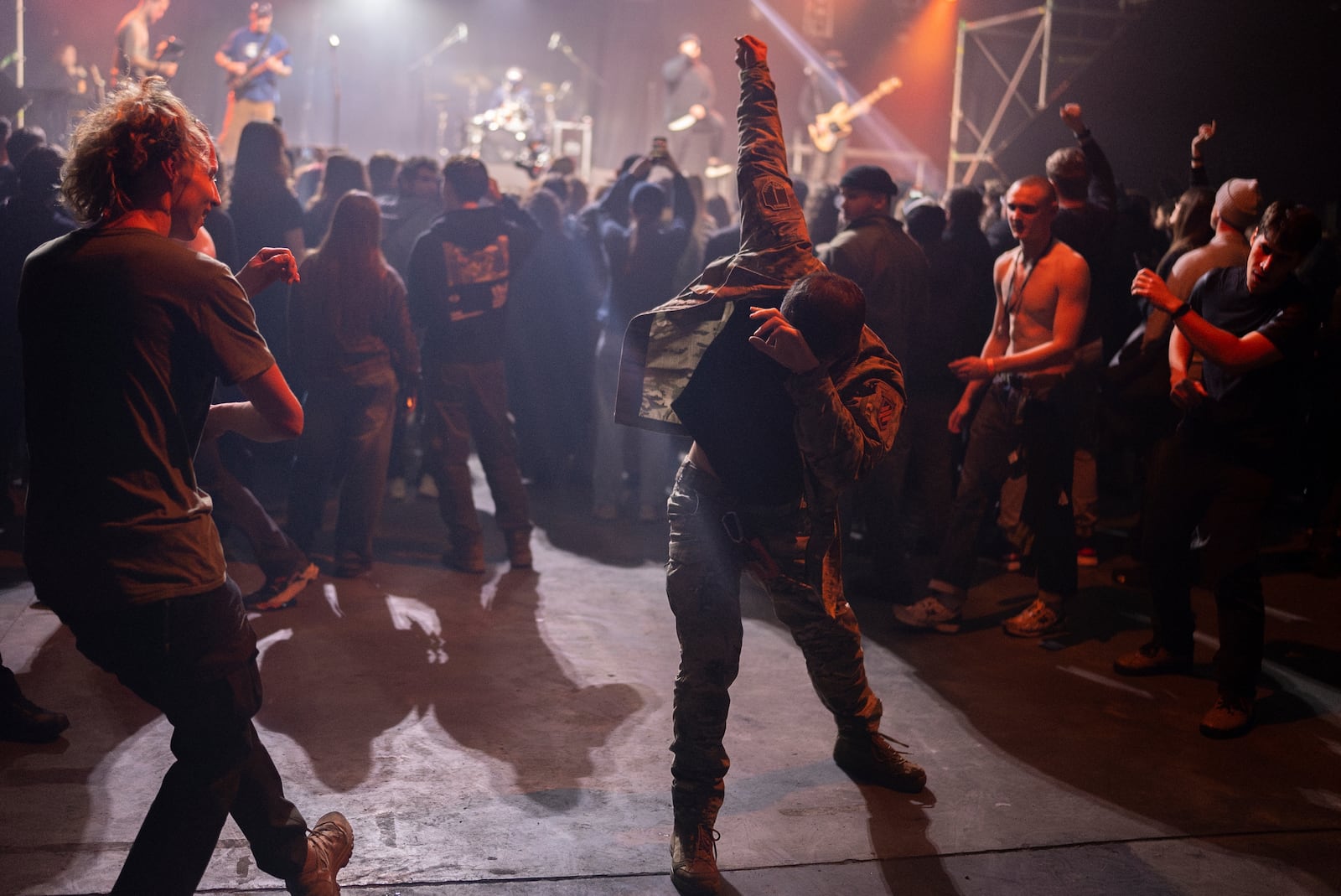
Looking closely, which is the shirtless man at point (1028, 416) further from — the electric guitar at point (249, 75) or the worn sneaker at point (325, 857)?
the electric guitar at point (249, 75)

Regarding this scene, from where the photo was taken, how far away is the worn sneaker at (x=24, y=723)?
135 inches

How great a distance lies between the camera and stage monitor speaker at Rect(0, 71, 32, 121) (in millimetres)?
10609

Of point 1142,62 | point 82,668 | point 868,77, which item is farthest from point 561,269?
point 868,77

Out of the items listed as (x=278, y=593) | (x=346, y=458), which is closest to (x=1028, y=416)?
(x=346, y=458)

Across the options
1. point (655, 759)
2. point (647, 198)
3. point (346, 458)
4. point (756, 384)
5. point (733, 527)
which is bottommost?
point (655, 759)

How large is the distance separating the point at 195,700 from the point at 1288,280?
370 centimetres

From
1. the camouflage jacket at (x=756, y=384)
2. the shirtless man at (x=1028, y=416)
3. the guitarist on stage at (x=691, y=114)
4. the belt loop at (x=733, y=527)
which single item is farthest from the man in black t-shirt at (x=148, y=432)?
the guitarist on stage at (x=691, y=114)

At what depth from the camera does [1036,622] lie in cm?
490

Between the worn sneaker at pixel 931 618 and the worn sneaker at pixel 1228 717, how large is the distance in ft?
3.90

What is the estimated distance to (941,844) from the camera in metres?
3.11

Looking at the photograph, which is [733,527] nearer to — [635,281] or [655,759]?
[655,759]

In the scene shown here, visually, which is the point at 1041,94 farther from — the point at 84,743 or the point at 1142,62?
the point at 84,743

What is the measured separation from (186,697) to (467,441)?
351cm

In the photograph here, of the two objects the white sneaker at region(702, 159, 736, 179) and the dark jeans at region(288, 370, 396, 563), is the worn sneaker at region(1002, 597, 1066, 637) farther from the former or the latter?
the white sneaker at region(702, 159, 736, 179)
